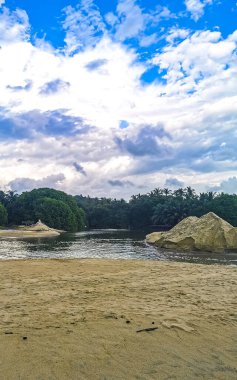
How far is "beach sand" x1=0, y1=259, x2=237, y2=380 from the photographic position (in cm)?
599

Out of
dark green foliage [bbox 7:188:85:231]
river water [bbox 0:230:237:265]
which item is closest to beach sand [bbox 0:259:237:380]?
river water [bbox 0:230:237:265]

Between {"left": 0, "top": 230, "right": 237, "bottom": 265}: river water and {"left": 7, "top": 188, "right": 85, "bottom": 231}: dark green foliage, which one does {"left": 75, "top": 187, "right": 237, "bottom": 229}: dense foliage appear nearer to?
{"left": 7, "top": 188, "right": 85, "bottom": 231}: dark green foliage

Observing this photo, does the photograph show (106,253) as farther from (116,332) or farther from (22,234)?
(22,234)

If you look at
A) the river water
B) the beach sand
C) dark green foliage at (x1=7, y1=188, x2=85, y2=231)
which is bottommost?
the river water

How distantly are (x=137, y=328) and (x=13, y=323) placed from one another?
303 cm

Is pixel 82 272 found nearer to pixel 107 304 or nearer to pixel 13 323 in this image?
pixel 107 304

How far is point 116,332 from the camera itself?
7.61 meters

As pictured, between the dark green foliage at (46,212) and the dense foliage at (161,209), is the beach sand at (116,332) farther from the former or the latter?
the dark green foliage at (46,212)

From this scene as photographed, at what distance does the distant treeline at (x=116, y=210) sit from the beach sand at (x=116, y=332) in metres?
84.3

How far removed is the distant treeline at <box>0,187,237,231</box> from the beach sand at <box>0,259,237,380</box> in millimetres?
84318

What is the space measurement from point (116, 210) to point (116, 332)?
14101 cm

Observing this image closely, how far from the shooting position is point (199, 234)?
41.4m

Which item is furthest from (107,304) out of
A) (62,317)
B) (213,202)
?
(213,202)

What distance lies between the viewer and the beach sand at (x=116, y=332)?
19.6 ft
